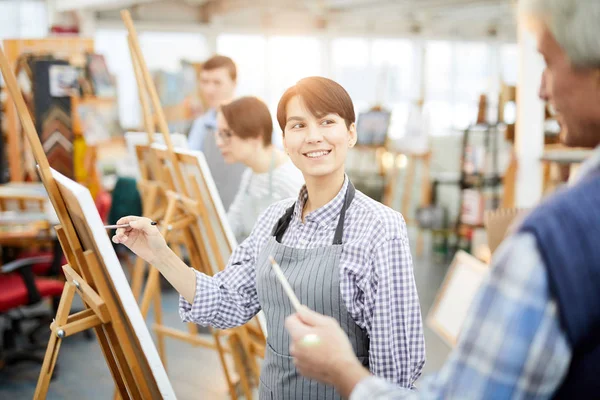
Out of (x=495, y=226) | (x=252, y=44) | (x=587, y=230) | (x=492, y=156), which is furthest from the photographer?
(x=252, y=44)

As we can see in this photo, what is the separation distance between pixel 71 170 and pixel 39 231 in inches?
30.5

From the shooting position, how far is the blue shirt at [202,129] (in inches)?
144

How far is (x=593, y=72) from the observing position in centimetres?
82

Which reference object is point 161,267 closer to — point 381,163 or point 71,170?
point 71,170

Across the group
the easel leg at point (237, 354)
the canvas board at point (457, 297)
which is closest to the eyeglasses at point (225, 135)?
the easel leg at point (237, 354)

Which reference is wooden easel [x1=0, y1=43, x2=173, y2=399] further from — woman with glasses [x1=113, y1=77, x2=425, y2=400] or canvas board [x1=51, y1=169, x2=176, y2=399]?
woman with glasses [x1=113, y1=77, x2=425, y2=400]

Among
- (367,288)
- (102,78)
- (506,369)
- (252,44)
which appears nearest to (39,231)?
(102,78)

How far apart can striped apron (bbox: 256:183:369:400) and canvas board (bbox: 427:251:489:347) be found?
1.33 metres

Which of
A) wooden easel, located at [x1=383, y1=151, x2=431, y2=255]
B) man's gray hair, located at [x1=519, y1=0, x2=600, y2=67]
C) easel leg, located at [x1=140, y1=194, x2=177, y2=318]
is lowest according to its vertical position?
wooden easel, located at [x1=383, y1=151, x2=431, y2=255]

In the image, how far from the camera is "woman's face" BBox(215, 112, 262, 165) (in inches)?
112

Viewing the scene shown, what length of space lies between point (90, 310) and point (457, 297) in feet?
5.83

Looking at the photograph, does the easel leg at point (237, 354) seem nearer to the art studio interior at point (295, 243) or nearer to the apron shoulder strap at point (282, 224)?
the art studio interior at point (295, 243)

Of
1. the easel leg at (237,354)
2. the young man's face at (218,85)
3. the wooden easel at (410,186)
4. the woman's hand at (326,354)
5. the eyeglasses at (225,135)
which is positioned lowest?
the wooden easel at (410,186)

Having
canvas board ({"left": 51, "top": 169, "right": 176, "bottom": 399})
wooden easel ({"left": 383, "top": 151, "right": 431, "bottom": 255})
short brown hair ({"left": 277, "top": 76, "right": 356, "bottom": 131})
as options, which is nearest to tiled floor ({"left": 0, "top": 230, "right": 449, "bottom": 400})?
canvas board ({"left": 51, "top": 169, "right": 176, "bottom": 399})
